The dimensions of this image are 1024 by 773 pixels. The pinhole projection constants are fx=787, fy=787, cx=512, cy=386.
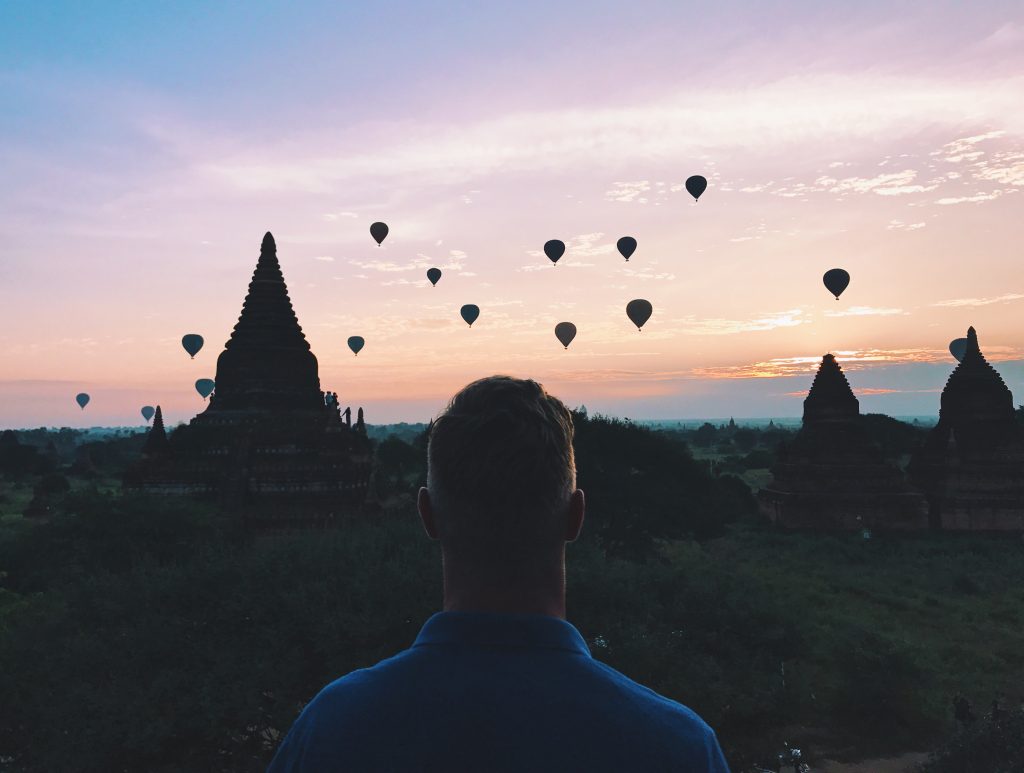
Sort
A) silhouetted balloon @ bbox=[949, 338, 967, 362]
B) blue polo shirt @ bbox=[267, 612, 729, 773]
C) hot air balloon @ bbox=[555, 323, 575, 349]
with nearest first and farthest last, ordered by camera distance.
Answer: blue polo shirt @ bbox=[267, 612, 729, 773], hot air balloon @ bbox=[555, 323, 575, 349], silhouetted balloon @ bbox=[949, 338, 967, 362]

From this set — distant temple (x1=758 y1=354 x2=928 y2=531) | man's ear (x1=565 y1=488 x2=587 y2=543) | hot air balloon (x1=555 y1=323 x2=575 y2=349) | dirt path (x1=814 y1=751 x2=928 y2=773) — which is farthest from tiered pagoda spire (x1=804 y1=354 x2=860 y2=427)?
man's ear (x1=565 y1=488 x2=587 y2=543)

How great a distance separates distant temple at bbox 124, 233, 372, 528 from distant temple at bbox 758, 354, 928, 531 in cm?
1908

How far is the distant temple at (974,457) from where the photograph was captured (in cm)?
3378

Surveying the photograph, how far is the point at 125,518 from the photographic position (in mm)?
20469

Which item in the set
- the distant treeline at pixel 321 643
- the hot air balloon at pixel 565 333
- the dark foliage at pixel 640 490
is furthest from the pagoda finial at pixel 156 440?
the hot air balloon at pixel 565 333

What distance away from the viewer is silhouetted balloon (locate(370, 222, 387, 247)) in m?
40.3

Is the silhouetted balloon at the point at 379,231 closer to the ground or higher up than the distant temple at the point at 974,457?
higher up

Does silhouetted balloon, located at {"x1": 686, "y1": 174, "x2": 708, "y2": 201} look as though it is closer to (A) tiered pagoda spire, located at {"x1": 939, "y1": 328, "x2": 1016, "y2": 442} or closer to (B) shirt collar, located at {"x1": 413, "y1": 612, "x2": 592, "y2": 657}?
(A) tiered pagoda spire, located at {"x1": 939, "y1": 328, "x2": 1016, "y2": 442}

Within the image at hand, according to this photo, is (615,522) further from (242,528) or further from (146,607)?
(146,607)

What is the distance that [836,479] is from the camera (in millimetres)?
34625

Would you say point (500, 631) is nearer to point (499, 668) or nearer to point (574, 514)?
point (499, 668)

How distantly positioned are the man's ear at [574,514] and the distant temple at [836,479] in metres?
35.2

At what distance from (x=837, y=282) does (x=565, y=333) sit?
13.8 metres

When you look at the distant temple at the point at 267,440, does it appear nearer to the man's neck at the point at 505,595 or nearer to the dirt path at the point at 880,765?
the dirt path at the point at 880,765
